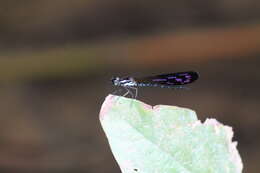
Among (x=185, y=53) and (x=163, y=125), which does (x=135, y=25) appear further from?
(x=163, y=125)

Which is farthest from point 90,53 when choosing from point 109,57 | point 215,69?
point 215,69

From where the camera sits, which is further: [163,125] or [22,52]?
[22,52]

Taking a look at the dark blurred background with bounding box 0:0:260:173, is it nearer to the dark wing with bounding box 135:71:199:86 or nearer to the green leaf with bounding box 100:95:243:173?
the dark wing with bounding box 135:71:199:86

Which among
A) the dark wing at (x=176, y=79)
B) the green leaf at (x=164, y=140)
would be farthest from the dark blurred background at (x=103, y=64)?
the green leaf at (x=164, y=140)

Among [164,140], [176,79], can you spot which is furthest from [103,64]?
[164,140]

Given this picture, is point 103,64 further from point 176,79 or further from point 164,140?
point 164,140

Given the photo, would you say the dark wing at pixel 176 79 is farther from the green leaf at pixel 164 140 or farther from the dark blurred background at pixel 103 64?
the dark blurred background at pixel 103 64

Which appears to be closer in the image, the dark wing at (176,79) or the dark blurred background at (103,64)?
the dark wing at (176,79)
